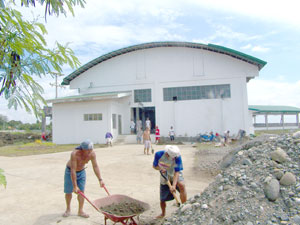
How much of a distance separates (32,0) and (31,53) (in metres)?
0.53

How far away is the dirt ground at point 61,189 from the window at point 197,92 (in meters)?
11.3

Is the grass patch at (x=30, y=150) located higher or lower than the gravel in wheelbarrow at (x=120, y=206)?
lower

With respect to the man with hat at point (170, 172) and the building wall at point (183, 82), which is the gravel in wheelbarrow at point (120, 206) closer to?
the man with hat at point (170, 172)

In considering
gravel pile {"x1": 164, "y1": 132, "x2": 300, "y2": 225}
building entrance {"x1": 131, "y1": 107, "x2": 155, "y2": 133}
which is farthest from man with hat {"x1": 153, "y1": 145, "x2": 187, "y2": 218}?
building entrance {"x1": 131, "y1": 107, "x2": 155, "y2": 133}

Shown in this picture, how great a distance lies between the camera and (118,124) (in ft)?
74.7

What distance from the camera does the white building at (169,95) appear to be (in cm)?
2131

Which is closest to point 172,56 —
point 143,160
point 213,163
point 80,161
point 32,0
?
point 143,160

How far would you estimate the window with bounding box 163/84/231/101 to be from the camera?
21.5 meters

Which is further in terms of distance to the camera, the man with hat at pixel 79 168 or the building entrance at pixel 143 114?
the building entrance at pixel 143 114

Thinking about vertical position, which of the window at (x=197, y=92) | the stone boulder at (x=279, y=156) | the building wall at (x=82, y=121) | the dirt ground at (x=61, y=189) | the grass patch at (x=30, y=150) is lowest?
the dirt ground at (x=61, y=189)

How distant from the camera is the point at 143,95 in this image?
77.1 feet

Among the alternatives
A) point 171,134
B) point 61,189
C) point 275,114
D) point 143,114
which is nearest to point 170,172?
A: point 61,189

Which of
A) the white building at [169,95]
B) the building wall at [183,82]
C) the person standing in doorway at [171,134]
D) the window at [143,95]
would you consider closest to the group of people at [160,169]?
the white building at [169,95]

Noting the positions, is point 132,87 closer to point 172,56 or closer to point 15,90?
point 172,56
